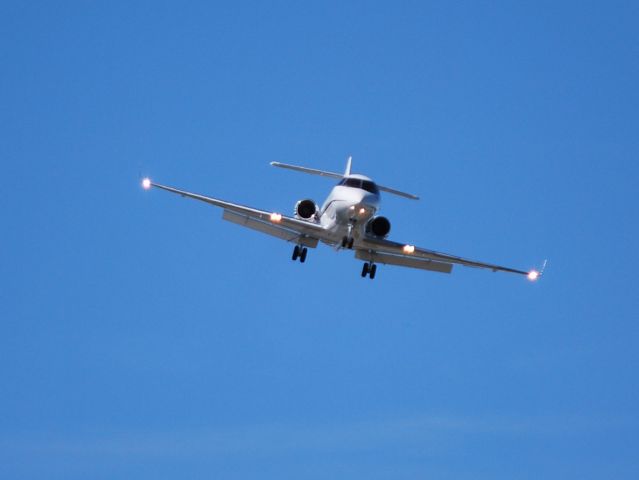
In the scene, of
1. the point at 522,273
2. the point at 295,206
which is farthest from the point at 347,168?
the point at 522,273

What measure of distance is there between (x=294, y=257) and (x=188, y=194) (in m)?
4.20

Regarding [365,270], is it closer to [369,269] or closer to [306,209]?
[369,269]

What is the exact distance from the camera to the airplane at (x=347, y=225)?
3722 centimetres

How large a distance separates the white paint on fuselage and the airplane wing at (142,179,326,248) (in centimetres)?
68

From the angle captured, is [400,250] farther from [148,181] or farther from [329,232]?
[148,181]

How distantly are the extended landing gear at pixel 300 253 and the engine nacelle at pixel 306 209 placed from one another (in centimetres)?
91

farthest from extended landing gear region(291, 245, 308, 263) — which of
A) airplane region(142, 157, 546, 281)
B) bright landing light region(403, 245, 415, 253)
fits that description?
bright landing light region(403, 245, 415, 253)

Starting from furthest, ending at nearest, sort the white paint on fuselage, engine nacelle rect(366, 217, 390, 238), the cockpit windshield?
engine nacelle rect(366, 217, 390, 238) < the cockpit windshield < the white paint on fuselage

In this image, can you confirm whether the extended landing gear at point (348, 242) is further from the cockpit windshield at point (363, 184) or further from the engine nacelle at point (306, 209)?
the engine nacelle at point (306, 209)

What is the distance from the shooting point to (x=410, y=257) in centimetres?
4016

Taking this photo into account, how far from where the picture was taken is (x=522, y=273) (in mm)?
39844

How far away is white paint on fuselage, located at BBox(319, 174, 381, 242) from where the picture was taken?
121 feet

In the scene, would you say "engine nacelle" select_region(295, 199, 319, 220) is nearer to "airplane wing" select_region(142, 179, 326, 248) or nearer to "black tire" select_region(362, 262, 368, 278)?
"airplane wing" select_region(142, 179, 326, 248)

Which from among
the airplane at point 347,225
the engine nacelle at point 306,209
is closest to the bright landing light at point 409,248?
the airplane at point 347,225
